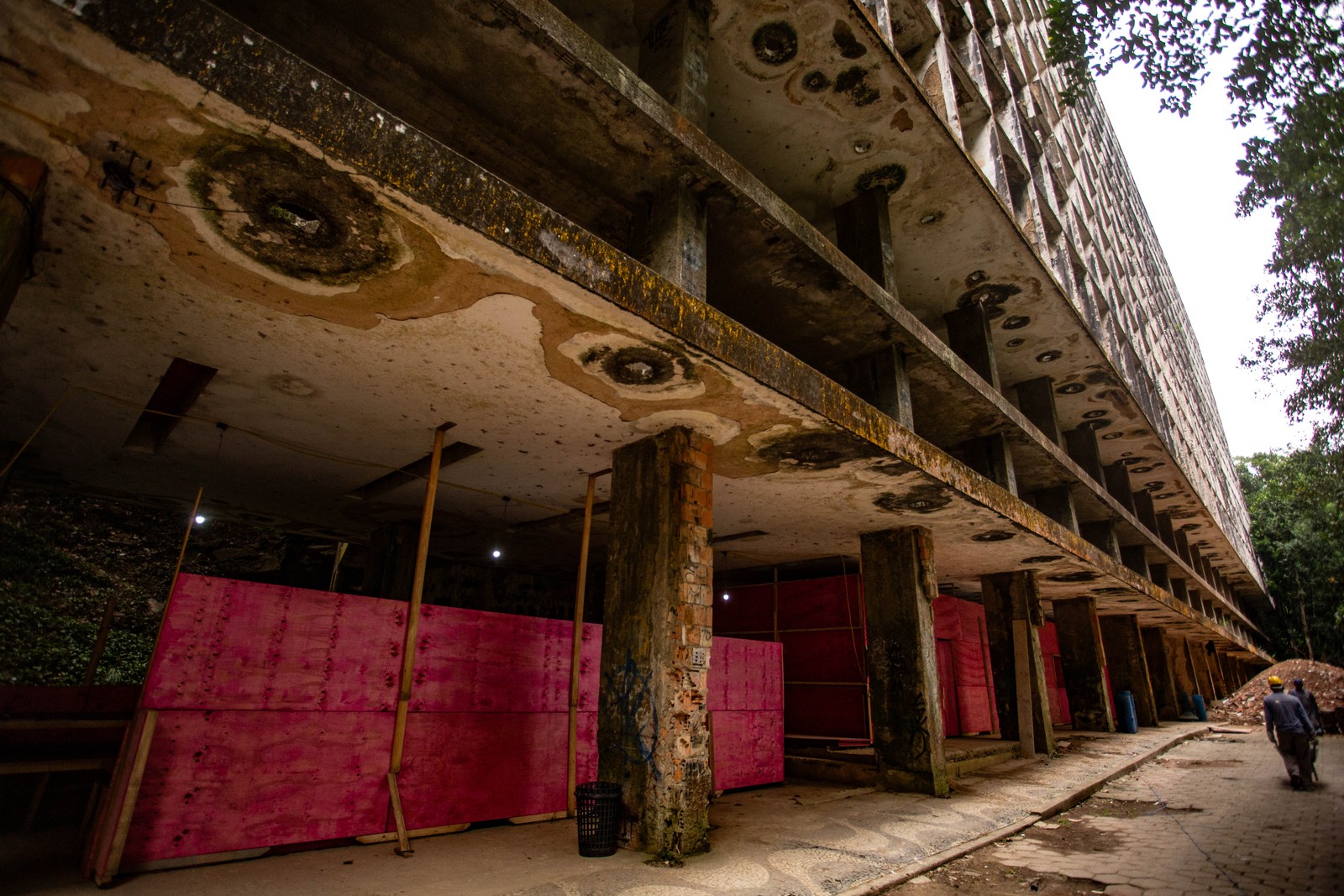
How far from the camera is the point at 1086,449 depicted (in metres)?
11.0

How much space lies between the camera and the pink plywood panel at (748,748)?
22.9 ft

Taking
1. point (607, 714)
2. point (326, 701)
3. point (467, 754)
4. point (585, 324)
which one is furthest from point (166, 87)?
point (467, 754)

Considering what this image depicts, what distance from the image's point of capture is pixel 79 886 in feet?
10.9

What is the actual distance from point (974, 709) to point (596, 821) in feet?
35.0

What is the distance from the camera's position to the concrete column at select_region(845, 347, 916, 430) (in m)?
6.22

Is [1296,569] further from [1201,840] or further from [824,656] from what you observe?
[1201,840]

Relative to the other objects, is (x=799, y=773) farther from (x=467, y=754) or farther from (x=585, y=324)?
(x=585, y=324)

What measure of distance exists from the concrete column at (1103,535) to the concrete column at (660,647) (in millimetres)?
10317

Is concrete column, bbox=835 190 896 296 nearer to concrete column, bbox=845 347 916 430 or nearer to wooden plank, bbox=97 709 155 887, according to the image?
concrete column, bbox=845 347 916 430

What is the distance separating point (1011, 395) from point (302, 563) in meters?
13.0

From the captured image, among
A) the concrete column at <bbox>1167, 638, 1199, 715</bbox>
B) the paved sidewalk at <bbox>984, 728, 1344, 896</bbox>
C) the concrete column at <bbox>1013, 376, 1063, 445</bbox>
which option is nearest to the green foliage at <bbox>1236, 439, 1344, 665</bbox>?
the concrete column at <bbox>1167, 638, 1199, 715</bbox>

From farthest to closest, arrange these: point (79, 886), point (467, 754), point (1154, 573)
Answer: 1. point (1154, 573)
2. point (467, 754)
3. point (79, 886)

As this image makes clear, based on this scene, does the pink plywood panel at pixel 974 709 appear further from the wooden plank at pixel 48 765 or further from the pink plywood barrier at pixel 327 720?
the wooden plank at pixel 48 765

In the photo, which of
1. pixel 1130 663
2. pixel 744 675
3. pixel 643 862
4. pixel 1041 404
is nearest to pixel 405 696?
pixel 643 862
